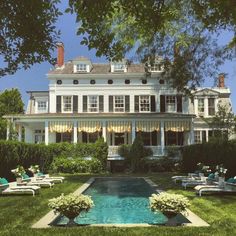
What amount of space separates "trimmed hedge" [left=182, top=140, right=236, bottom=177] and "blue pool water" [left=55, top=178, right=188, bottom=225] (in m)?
4.47

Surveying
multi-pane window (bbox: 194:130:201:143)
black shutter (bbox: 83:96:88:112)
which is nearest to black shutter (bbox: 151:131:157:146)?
multi-pane window (bbox: 194:130:201:143)

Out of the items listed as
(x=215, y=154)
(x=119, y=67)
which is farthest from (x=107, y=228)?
(x=119, y=67)

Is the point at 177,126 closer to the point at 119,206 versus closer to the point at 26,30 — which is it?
the point at 119,206

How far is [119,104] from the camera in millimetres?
41500

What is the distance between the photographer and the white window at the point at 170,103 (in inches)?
1623

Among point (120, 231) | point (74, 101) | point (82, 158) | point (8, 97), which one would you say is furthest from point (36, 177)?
point (8, 97)

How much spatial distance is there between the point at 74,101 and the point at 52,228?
1269 inches

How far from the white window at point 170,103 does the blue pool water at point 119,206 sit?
1584 centimetres

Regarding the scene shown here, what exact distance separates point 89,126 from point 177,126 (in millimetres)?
7783

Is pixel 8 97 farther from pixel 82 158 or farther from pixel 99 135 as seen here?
pixel 82 158

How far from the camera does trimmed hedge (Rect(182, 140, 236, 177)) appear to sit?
77.0 feet

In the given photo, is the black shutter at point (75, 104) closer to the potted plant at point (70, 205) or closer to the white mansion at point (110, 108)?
the white mansion at point (110, 108)

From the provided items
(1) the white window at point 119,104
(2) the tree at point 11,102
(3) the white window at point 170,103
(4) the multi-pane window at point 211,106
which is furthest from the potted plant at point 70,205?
(2) the tree at point 11,102

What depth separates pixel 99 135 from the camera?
40594mm
